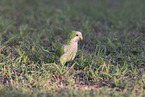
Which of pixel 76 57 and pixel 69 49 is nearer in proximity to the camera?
pixel 69 49

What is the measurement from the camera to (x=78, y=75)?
323 centimetres

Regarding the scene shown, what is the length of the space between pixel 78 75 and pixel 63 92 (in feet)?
2.04

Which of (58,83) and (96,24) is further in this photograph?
(96,24)

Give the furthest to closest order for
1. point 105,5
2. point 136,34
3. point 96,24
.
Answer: point 105,5 → point 96,24 → point 136,34

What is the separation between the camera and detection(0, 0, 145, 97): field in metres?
2.83

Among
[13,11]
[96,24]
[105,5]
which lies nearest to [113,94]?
[96,24]

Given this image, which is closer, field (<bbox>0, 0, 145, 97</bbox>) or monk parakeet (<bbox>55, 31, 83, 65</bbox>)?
field (<bbox>0, 0, 145, 97</bbox>)

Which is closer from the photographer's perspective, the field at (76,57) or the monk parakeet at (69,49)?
the field at (76,57)

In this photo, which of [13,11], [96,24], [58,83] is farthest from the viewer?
[13,11]

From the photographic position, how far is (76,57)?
12.4 feet

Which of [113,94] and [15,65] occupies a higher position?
[15,65]

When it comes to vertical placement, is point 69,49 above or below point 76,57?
above

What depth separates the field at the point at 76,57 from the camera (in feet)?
9.28

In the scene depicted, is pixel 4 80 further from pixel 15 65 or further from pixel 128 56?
pixel 128 56
